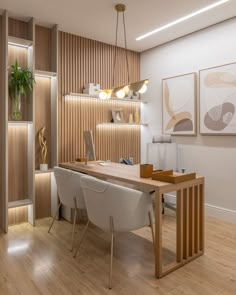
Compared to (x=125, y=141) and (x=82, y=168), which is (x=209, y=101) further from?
(x=82, y=168)

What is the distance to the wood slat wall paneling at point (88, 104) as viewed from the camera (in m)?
4.04

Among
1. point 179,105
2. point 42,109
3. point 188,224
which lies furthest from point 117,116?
point 188,224

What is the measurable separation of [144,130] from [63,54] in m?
2.05

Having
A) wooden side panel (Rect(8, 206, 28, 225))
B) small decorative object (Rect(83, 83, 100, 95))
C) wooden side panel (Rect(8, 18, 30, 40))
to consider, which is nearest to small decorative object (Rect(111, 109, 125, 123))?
small decorative object (Rect(83, 83, 100, 95))

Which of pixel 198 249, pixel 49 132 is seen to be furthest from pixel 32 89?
pixel 198 249

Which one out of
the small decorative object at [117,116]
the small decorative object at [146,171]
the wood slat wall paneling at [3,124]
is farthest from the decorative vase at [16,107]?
the small decorative object at [146,171]

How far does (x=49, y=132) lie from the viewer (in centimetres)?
392

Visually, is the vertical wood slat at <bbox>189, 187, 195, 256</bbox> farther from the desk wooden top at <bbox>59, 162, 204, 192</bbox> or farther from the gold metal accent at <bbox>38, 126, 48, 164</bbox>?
the gold metal accent at <bbox>38, 126, 48, 164</bbox>

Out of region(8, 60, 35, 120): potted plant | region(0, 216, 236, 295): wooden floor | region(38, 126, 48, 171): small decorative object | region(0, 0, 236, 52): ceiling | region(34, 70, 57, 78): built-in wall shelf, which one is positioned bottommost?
region(0, 216, 236, 295): wooden floor

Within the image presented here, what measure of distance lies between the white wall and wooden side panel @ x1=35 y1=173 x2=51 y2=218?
2174mm

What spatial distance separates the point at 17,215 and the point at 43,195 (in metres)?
0.44

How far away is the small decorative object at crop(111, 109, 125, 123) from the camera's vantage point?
14.9 ft

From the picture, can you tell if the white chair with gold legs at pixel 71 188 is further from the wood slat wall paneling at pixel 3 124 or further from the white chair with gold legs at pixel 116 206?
the wood slat wall paneling at pixel 3 124

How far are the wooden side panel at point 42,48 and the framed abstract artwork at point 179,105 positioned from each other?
1.99m
